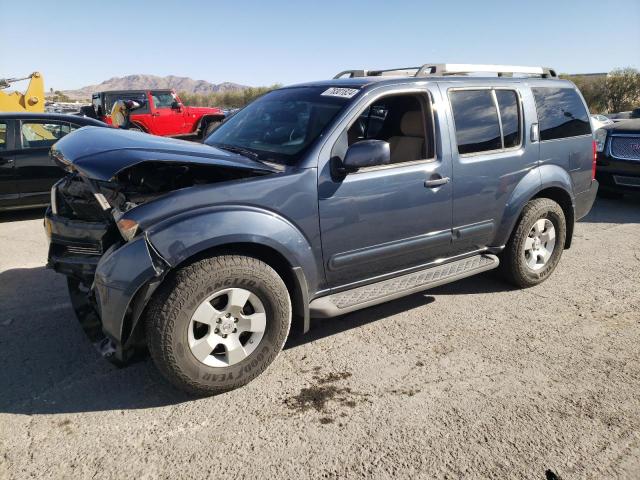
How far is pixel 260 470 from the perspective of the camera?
2.35 metres

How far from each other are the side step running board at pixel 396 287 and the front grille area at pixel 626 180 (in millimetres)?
5109

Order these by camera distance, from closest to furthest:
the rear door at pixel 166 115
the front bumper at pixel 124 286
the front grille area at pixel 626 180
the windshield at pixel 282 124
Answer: the front bumper at pixel 124 286 → the windshield at pixel 282 124 → the front grille area at pixel 626 180 → the rear door at pixel 166 115

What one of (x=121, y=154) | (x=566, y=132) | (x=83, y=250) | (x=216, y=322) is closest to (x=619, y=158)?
(x=566, y=132)

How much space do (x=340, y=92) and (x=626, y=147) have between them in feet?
21.6

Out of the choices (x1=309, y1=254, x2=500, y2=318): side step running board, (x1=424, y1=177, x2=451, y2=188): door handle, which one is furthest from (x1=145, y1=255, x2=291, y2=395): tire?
(x1=424, y1=177, x2=451, y2=188): door handle

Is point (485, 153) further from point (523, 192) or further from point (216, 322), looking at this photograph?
point (216, 322)

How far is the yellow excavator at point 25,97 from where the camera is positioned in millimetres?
15188

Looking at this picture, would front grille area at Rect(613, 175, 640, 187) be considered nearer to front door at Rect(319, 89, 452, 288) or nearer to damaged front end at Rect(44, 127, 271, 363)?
front door at Rect(319, 89, 452, 288)

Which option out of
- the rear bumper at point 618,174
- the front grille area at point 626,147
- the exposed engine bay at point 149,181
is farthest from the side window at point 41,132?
the front grille area at point 626,147

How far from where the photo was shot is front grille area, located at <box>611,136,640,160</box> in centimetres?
791

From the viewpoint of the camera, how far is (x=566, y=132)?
4.64 metres

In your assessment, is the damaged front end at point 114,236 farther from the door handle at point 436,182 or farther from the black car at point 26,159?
the black car at point 26,159

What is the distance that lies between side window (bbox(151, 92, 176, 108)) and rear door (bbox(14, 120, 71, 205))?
9328 millimetres

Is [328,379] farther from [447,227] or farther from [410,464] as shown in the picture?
[447,227]
